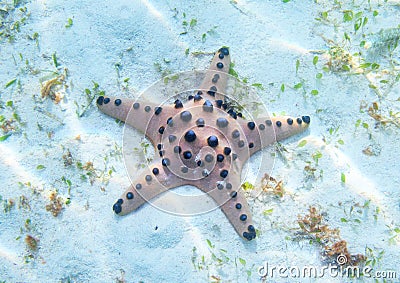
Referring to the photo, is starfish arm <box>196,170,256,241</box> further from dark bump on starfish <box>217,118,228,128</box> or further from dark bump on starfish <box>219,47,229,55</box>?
dark bump on starfish <box>219,47,229,55</box>

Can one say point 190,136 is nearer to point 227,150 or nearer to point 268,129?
point 227,150

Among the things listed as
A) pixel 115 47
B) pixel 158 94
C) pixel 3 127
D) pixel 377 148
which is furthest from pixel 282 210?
pixel 3 127

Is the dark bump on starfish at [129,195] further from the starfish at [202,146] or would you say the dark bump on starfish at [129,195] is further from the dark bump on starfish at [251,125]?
the dark bump on starfish at [251,125]

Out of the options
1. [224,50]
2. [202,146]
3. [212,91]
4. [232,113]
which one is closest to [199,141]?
[202,146]

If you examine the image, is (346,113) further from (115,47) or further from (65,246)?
(65,246)

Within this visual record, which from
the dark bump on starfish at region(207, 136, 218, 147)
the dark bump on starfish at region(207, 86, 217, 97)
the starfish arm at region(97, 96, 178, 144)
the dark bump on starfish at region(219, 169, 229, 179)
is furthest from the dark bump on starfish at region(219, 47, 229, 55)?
the dark bump on starfish at region(219, 169, 229, 179)

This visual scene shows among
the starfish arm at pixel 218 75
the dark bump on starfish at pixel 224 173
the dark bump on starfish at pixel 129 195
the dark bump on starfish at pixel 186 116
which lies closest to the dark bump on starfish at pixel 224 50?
the starfish arm at pixel 218 75
